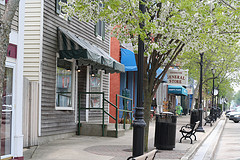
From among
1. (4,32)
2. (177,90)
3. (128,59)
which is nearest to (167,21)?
(4,32)

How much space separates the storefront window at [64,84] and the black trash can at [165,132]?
12.7 ft

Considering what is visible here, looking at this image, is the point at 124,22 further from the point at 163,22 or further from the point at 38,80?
the point at 38,80

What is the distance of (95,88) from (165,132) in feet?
20.1

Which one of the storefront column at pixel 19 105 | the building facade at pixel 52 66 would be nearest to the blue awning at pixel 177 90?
the building facade at pixel 52 66

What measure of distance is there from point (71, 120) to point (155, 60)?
464cm

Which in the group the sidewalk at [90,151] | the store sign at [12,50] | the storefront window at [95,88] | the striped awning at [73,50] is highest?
the striped awning at [73,50]

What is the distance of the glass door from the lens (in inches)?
320

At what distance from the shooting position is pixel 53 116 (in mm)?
12992

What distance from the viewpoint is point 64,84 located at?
14062 millimetres

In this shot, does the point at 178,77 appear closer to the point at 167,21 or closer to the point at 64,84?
the point at 64,84

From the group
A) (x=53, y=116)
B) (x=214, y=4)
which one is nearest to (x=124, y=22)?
(x=214, y=4)

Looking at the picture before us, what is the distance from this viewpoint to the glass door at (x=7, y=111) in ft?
26.7

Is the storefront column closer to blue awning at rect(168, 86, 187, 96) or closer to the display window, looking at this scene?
the display window

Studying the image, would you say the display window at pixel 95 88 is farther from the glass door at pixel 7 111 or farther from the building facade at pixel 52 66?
the glass door at pixel 7 111
